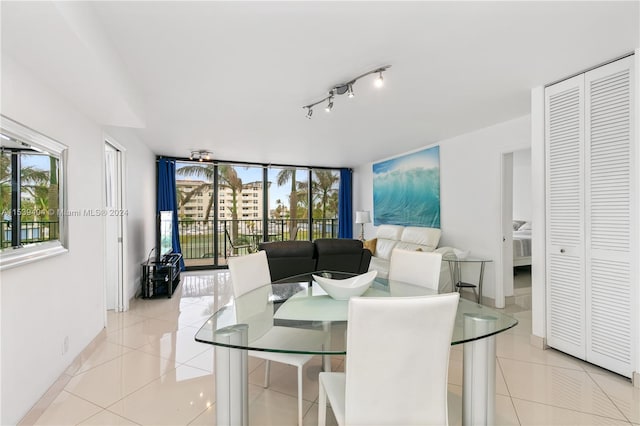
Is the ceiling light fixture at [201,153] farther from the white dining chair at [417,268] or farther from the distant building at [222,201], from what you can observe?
the white dining chair at [417,268]

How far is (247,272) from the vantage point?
2.36 m

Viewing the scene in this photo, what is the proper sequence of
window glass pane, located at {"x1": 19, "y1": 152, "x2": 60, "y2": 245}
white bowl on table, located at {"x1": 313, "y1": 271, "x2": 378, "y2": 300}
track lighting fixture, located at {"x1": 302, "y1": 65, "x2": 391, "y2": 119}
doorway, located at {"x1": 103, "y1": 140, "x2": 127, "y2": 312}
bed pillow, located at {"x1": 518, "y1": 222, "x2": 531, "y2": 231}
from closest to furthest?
window glass pane, located at {"x1": 19, "y1": 152, "x2": 60, "y2": 245} → white bowl on table, located at {"x1": 313, "y1": 271, "x2": 378, "y2": 300} → track lighting fixture, located at {"x1": 302, "y1": 65, "x2": 391, "y2": 119} → doorway, located at {"x1": 103, "y1": 140, "x2": 127, "y2": 312} → bed pillow, located at {"x1": 518, "y1": 222, "x2": 531, "y2": 231}

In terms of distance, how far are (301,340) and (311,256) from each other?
217cm

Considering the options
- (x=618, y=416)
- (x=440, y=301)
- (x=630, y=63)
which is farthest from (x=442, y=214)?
(x=440, y=301)

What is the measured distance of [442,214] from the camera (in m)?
4.92

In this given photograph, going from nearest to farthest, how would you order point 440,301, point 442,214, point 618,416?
1. point 440,301
2. point 618,416
3. point 442,214

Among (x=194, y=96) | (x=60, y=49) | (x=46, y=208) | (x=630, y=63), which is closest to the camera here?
(x=60, y=49)

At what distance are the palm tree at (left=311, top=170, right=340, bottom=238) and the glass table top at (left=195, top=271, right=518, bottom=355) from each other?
5.40m

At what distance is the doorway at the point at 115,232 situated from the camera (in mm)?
3805

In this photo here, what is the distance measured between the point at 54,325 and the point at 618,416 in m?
3.73

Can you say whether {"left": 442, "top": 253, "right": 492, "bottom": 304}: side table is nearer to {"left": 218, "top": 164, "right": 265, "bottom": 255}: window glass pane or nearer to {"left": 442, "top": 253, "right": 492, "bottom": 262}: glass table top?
{"left": 442, "top": 253, "right": 492, "bottom": 262}: glass table top

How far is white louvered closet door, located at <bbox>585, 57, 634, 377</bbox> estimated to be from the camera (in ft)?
7.36

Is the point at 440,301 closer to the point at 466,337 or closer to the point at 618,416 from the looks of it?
the point at 466,337

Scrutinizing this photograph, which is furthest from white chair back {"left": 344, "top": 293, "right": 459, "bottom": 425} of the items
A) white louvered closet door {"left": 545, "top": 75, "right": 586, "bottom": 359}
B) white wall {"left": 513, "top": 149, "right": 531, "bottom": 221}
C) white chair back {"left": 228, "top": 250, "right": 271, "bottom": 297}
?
white wall {"left": 513, "top": 149, "right": 531, "bottom": 221}
